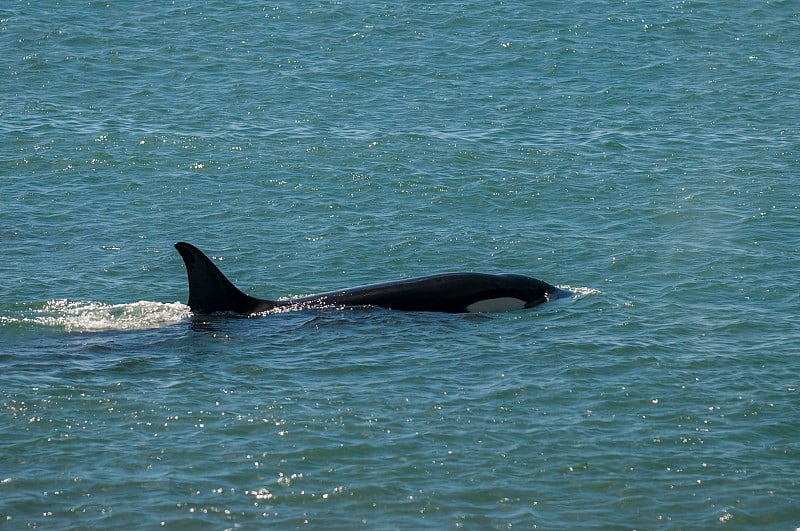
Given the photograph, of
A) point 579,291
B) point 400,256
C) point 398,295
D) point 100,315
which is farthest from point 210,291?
point 579,291

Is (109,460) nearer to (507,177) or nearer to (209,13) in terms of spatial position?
(507,177)

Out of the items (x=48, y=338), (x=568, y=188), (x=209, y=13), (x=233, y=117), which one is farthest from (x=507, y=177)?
(x=209, y=13)

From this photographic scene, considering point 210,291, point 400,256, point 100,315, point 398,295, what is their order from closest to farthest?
1. point 210,291
2. point 398,295
3. point 100,315
4. point 400,256

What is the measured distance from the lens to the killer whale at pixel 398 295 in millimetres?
18562

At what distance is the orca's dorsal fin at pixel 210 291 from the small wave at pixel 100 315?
1.64 feet

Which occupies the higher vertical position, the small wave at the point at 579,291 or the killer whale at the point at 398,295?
the killer whale at the point at 398,295

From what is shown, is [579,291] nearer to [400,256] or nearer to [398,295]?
[398,295]

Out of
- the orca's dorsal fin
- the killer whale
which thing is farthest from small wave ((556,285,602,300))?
the orca's dorsal fin

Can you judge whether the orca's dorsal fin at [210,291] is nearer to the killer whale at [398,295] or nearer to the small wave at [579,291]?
the killer whale at [398,295]

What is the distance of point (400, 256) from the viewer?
876 inches

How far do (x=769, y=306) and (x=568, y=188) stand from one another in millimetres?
7701

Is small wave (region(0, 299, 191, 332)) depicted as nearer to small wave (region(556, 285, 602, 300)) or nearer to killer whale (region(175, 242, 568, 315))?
killer whale (region(175, 242, 568, 315))

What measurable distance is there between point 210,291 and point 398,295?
3.01 meters

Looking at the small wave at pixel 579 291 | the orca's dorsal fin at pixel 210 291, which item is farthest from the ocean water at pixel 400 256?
the orca's dorsal fin at pixel 210 291
